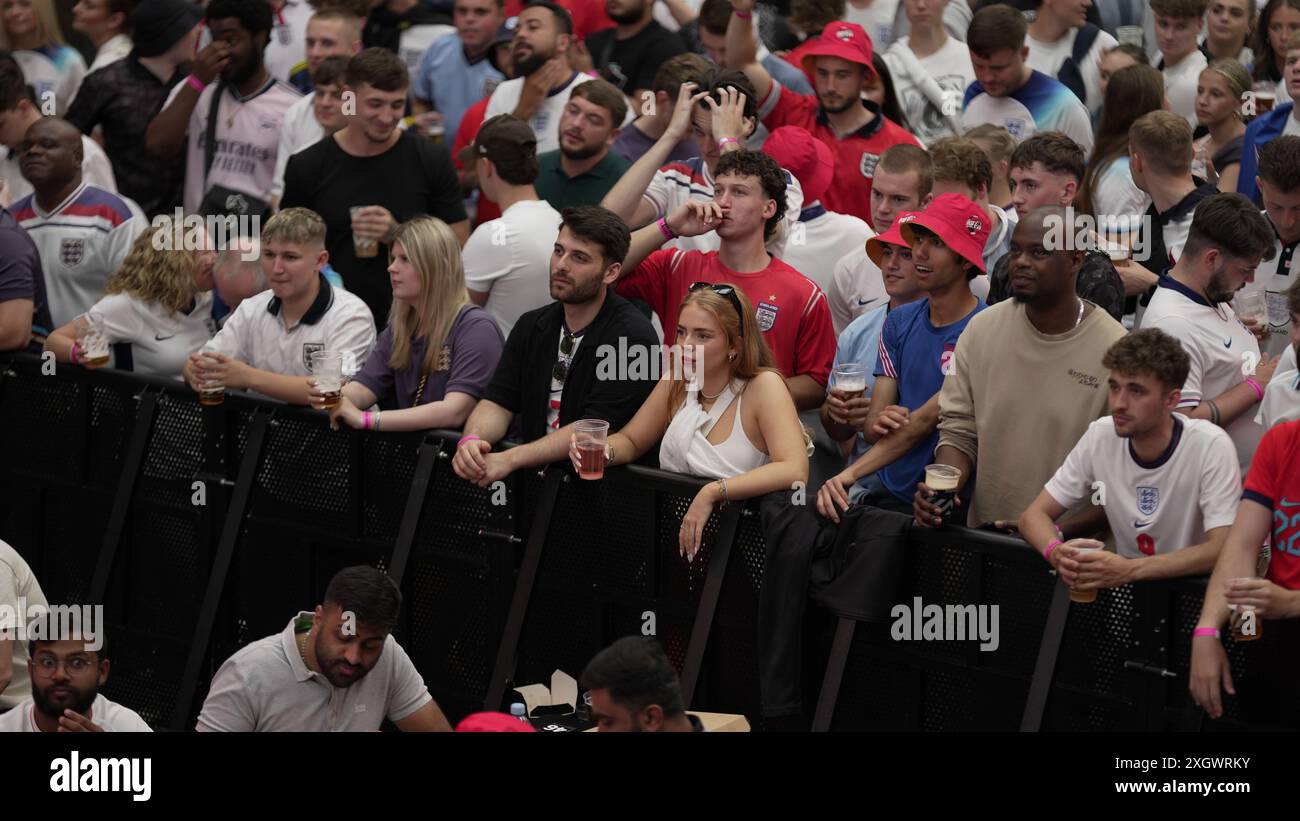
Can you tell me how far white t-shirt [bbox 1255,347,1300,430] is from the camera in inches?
243

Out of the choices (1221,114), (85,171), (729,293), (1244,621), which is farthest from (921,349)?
(85,171)

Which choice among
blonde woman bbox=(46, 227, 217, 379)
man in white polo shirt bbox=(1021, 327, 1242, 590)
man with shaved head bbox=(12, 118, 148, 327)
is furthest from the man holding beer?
man with shaved head bbox=(12, 118, 148, 327)

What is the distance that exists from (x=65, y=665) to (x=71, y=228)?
320 cm

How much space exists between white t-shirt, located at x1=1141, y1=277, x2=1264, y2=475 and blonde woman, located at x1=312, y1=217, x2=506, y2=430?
258 cm

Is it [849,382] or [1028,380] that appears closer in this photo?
[1028,380]

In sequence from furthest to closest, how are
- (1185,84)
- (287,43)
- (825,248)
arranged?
(287,43) → (1185,84) → (825,248)

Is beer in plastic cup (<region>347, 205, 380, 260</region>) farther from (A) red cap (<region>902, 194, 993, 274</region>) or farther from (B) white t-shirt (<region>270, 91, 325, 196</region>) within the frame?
(A) red cap (<region>902, 194, 993, 274</region>)

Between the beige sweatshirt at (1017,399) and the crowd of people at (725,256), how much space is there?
0.04ft

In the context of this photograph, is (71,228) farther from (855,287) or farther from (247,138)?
(855,287)

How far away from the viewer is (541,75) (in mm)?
9617

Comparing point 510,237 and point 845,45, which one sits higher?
point 845,45

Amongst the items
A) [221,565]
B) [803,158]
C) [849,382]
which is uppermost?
[803,158]

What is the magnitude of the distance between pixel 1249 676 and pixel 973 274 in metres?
1.99
